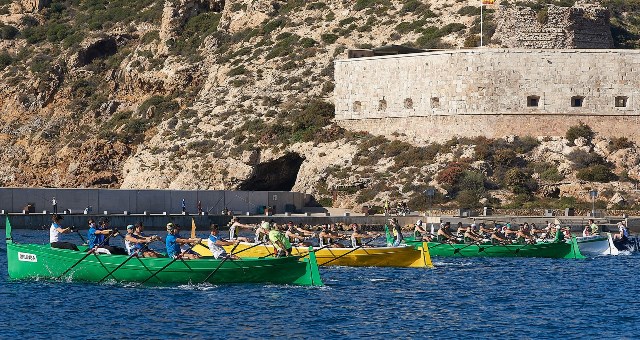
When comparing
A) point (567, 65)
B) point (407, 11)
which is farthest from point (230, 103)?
point (567, 65)

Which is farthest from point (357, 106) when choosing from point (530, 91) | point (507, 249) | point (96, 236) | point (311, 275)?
point (311, 275)

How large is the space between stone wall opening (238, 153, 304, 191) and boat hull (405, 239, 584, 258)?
2514cm

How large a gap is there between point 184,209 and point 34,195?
7.66m

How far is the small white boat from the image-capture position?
5100 cm

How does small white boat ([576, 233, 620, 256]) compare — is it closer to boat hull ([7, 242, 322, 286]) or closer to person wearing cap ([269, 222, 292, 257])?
person wearing cap ([269, 222, 292, 257])

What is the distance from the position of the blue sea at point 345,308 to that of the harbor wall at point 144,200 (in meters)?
21.9

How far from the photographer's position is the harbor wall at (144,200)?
2525 inches

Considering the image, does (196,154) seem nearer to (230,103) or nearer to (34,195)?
(230,103)

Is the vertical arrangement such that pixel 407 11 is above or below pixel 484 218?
above

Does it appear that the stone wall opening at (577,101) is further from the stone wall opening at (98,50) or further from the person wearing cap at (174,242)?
the stone wall opening at (98,50)

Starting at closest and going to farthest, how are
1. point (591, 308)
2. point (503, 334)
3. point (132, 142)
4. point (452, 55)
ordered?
point (503, 334) → point (591, 308) → point (452, 55) → point (132, 142)

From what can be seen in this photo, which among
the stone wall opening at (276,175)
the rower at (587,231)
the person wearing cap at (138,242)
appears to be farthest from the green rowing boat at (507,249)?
the stone wall opening at (276,175)

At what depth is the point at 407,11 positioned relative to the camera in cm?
8425

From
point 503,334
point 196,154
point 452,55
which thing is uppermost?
point 452,55
